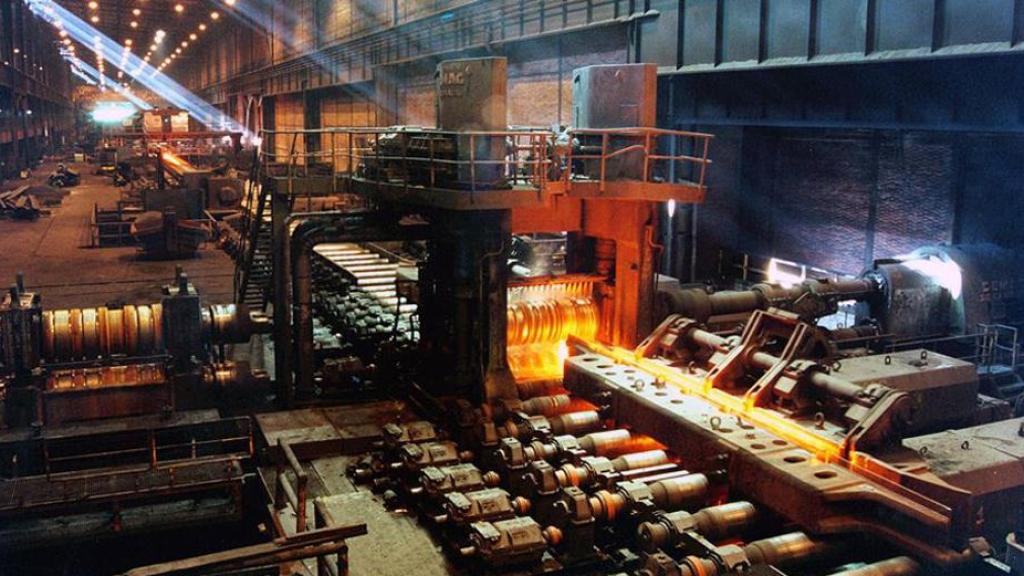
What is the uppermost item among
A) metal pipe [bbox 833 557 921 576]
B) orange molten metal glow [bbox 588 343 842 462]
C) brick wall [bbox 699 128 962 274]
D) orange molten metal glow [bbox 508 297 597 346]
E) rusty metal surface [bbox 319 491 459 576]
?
brick wall [bbox 699 128 962 274]

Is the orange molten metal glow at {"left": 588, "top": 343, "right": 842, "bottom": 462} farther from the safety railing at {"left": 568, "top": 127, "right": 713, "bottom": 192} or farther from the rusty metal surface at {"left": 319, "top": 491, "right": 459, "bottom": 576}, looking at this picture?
the rusty metal surface at {"left": 319, "top": 491, "right": 459, "bottom": 576}

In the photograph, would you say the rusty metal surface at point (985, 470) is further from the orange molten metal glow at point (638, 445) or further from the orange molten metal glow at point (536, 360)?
the orange molten metal glow at point (536, 360)

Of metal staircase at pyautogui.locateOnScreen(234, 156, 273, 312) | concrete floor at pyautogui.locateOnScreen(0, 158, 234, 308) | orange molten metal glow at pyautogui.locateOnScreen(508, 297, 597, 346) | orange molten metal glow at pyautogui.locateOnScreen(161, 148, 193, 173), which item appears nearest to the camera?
orange molten metal glow at pyautogui.locateOnScreen(508, 297, 597, 346)

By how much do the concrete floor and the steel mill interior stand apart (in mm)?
495

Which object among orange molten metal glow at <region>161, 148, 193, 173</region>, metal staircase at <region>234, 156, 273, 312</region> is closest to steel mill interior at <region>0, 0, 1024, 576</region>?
metal staircase at <region>234, 156, 273, 312</region>

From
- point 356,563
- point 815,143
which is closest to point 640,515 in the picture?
point 356,563

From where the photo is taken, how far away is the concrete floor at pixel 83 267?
1828 centimetres

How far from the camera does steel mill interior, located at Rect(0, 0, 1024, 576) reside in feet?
23.7

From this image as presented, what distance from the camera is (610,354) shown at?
10883 mm

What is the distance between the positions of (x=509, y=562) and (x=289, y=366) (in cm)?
513

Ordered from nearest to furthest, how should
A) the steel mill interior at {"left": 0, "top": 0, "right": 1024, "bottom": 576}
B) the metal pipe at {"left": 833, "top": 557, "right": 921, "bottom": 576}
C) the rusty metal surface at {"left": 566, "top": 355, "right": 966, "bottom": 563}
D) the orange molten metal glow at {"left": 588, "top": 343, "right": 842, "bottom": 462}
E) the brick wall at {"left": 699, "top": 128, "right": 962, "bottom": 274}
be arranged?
1. the metal pipe at {"left": 833, "top": 557, "right": 921, "bottom": 576}
2. the rusty metal surface at {"left": 566, "top": 355, "right": 966, "bottom": 563}
3. the steel mill interior at {"left": 0, "top": 0, "right": 1024, "bottom": 576}
4. the orange molten metal glow at {"left": 588, "top": 343, "right": 842, "bottom": 462}
5. the brick wall at {"left": 699, "top": 128, "right": 962, "bottom": 274}

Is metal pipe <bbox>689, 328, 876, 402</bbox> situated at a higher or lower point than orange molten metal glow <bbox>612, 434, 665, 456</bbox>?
higher

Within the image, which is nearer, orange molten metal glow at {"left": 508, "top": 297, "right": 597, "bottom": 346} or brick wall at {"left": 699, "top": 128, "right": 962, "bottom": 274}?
orange molten metal glow at {"left": 508, "top": 297, "right": 597, "bottom": 346}

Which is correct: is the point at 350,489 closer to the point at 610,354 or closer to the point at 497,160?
the point at 610,354
